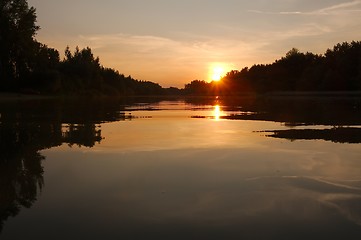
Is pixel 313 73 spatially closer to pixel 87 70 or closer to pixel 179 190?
pixel 87 70

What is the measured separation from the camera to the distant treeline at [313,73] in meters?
108

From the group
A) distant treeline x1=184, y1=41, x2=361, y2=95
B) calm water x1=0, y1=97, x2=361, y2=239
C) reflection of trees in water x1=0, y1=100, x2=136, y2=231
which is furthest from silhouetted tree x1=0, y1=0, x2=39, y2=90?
distant treeline x1=184, y1=41, x2=361, y2=95

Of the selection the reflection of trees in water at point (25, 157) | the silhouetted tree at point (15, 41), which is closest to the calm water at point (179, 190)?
the reflection of trees in water at point (25, 157)

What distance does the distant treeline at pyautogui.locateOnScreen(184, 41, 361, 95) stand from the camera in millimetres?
108000

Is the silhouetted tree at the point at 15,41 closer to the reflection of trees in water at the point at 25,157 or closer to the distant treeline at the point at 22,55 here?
the distant treeline at the point at 22,55

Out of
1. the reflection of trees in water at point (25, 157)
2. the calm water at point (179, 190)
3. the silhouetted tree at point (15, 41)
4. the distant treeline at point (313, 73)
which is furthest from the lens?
the distant treeline at point (313, 73)

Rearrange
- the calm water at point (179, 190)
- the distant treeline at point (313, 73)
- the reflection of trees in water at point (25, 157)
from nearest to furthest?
the calm water at point (179, 190), the reflection of trees in water at point (25, 157), the distant treeline at point (313, 73)

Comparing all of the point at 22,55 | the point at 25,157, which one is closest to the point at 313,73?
the point at 22,55

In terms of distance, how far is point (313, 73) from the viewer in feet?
396

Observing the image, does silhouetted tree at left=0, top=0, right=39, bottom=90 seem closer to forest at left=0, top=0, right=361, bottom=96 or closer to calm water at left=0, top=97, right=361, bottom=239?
forest at left=0, top=0, right=361, bottom=96

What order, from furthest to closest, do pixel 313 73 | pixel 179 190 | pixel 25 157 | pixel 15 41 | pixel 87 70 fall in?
pixel 313 73 → pixel 87 70 → pixel 15 41 → pixel 25 157 → pixel 179 190

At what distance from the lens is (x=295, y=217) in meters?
5.38

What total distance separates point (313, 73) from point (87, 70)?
67.5 m

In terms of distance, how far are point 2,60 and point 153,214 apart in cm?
7013
